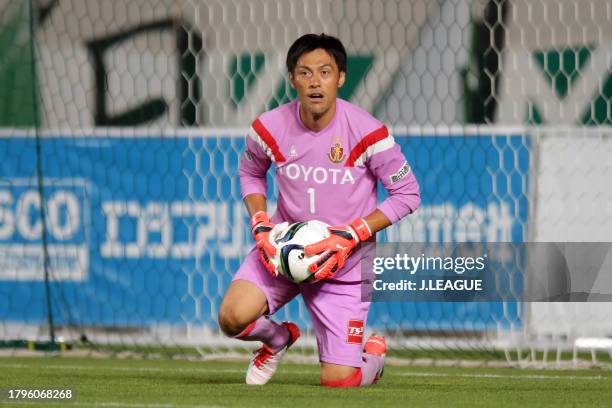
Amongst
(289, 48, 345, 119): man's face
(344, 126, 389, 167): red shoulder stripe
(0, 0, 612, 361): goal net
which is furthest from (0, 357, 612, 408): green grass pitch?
(289, 48, 345, 119): man's face

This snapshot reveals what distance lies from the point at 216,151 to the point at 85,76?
120 cm

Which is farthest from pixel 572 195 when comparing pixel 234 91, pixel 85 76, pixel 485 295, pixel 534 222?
pixel 85 76

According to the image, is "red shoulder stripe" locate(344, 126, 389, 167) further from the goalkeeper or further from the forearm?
the forearm

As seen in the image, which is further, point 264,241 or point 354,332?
point 354,332

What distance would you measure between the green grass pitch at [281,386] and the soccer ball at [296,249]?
496 mm

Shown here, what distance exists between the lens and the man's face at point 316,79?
19.5ft

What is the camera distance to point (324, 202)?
6.06 metres

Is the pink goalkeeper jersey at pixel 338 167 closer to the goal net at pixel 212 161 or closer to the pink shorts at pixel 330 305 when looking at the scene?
the pink shorts at pixel 330 305

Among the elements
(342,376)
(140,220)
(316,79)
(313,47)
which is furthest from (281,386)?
(140,220)

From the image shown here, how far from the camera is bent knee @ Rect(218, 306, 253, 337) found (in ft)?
19.5

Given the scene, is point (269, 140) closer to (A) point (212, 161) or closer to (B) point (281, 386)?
(B) point (281, 386)

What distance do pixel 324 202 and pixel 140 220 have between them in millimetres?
2519

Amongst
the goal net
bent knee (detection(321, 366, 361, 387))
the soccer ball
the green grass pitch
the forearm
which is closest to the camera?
the green grass pitch

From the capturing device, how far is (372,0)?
8570 mm
